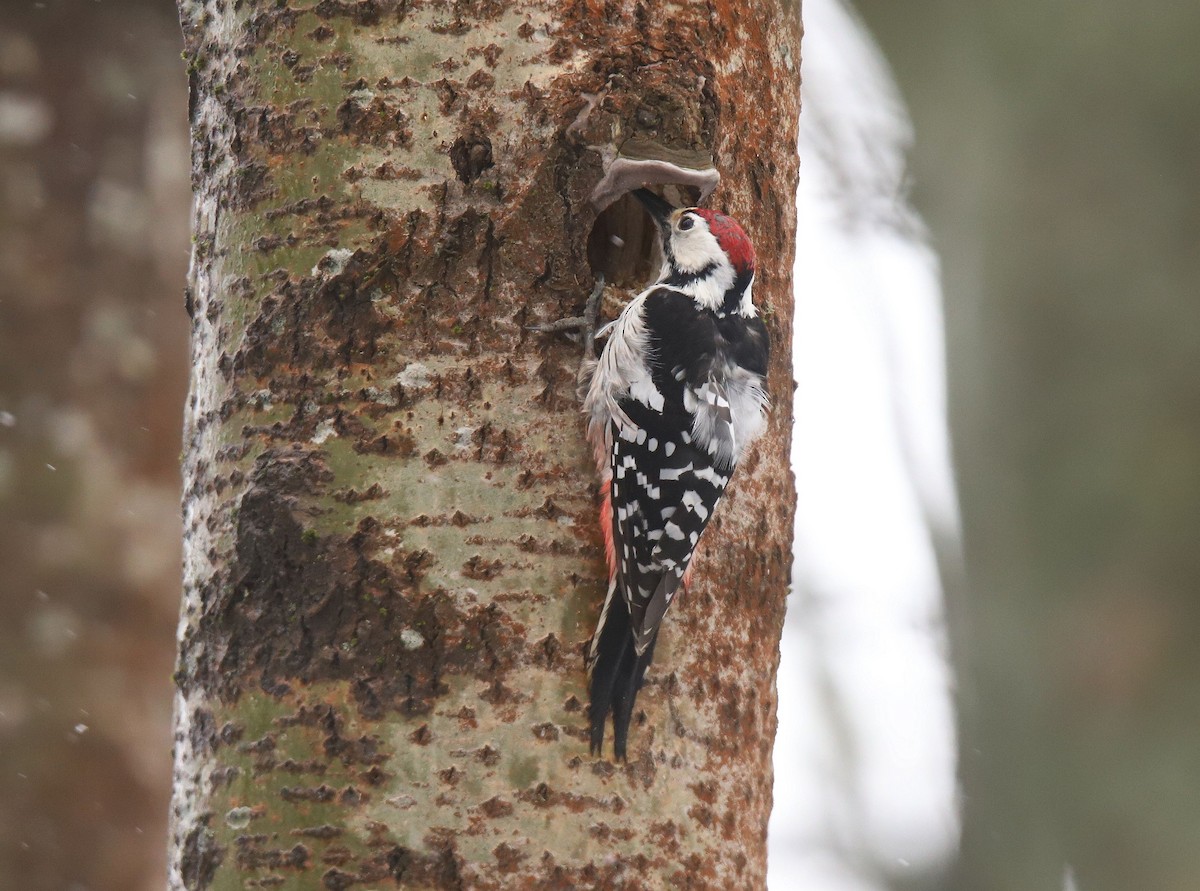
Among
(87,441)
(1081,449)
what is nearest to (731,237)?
(87,441)

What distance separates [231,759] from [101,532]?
173cm

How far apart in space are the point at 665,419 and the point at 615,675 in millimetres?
697

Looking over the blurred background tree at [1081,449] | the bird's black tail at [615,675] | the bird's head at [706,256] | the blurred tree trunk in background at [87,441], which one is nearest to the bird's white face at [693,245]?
the bird's head at [706,256]

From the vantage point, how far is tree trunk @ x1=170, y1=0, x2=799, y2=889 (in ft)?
6.32

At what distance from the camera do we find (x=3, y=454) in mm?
3406

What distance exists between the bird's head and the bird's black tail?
31.7 inches

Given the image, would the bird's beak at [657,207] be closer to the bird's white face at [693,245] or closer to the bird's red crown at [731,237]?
the bird's white face at [693,245]

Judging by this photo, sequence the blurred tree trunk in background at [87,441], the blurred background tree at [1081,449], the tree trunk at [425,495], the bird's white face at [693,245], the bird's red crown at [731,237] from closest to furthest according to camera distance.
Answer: the tree trunk at [425,495], the bird's red crown at [731,237], the bird's white face at [693,245], the blurred tree trunk in background at [87,441], the blurred background tree at [1081,449]

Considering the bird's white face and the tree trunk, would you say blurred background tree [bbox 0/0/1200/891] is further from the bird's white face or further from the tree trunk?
the bird's white face

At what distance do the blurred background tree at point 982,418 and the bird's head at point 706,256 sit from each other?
1720 mm

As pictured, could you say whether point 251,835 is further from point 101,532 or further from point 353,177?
point 101,532

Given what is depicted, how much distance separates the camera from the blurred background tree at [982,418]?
3.43 m

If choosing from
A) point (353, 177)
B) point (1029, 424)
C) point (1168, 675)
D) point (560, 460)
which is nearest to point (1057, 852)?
point (1168, 675)

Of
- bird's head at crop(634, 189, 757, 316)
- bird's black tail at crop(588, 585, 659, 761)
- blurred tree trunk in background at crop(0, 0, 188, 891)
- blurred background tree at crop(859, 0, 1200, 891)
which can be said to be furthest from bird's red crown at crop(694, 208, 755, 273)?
blurred background tree at crop(859, 0, 1200, 891)
